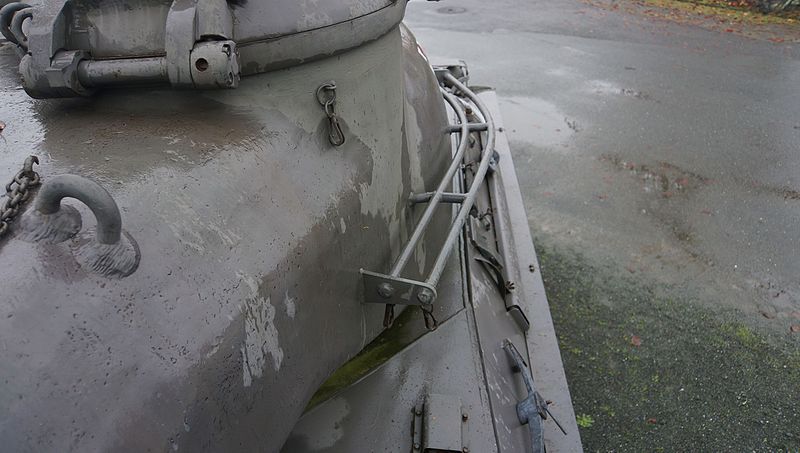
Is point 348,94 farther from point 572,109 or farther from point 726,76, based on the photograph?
point 726,76

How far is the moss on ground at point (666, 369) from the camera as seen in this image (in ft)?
14.7

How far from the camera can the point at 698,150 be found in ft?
26.2

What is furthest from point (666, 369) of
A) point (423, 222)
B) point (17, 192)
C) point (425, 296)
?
point (17, 192)

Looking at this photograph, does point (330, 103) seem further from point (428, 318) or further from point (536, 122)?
point (536, 122)

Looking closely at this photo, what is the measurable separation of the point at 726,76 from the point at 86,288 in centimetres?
1047

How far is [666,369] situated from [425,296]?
128 inches

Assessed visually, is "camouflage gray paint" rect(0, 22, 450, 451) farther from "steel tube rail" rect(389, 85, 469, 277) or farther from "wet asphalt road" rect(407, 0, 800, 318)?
"wet asphalt road" rect(407, 0, 800, 318)

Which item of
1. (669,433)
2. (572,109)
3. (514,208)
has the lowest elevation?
(669,433)

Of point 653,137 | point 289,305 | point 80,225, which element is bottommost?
point 653,137

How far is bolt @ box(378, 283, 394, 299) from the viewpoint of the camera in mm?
2539

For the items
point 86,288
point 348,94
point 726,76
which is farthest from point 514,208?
point 726,76

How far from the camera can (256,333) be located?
187cm

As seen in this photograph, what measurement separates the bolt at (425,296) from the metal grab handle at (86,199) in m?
1.25

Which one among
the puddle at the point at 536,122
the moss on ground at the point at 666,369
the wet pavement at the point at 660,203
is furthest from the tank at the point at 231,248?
the puddle at the point at 536,122
